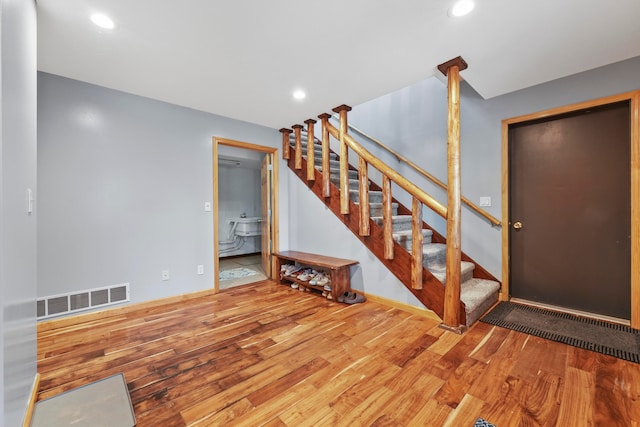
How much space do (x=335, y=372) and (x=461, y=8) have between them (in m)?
2.43

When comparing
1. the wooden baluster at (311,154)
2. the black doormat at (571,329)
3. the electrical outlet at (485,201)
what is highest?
the wooden baluster at (311,154)

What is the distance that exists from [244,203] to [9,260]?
5.08 m

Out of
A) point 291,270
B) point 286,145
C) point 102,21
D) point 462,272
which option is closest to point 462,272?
point 462,272

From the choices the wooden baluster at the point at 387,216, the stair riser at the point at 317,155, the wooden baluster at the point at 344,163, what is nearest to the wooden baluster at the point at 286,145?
the stair riser at the point at 317,155

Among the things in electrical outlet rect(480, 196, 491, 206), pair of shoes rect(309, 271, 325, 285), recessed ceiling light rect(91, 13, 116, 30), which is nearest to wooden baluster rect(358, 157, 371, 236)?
pair of shoes rect(309, 271, 325, 285)

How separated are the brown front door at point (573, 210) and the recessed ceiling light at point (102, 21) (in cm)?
371

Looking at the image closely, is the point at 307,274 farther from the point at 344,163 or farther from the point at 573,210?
the point at 573,210

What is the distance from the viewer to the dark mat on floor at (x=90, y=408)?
134 centimetres

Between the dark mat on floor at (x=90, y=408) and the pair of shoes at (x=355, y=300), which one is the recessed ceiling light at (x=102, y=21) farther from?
the pair of shoes at (x=355, y=300)

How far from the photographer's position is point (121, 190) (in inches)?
109

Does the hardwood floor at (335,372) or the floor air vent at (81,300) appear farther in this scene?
the floor air vent at (81,300)

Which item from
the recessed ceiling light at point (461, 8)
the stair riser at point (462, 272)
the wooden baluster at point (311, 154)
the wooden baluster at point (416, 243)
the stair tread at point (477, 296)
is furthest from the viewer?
the wooden baluster at point (311, 154)

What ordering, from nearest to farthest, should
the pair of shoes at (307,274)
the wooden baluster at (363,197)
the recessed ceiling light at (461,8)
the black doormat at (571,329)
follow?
1. the recessed ceiling light at (461,8)
2. the black doormat at (571,329)
3. the wooden baluster at (363,197)
4. the pair of shoes at (307,274)

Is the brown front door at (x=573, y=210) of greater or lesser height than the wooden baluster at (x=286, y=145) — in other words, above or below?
below
